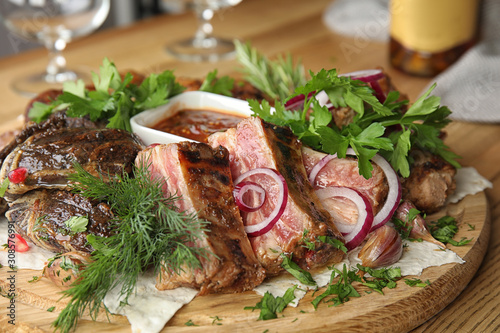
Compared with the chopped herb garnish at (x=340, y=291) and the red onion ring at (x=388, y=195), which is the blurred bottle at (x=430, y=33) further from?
the chopped herb garnish at (x=340, y=291)

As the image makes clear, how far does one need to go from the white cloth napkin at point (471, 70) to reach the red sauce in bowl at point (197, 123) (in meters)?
2.10

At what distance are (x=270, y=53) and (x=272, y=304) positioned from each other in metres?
4.00

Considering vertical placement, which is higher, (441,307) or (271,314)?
(271,314)

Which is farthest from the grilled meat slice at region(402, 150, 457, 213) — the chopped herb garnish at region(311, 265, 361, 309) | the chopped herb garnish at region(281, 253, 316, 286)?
the chopped herb garnish at region(281, 253, 316, 286)

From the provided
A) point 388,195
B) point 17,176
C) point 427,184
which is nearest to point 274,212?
point 388,195

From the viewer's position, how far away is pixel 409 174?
3254 millimetres

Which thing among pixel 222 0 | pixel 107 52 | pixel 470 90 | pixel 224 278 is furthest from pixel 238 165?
pixel 107 52

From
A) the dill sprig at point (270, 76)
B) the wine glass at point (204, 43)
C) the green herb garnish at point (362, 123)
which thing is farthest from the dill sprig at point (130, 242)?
the wine glass at point (204, 43)

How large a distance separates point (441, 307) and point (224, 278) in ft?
3.33

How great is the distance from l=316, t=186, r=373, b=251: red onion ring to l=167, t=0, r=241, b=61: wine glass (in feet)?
11.1

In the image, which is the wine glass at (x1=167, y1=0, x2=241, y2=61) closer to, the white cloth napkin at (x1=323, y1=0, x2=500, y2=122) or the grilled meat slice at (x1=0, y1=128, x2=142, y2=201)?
the white cloth napkin at (x1=323, y1=0, x2=500, y2=122)

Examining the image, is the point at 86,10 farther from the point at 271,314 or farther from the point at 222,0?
the point at 271,314

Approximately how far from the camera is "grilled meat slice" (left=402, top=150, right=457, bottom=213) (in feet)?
10.8

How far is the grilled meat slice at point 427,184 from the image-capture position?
3301 mm
